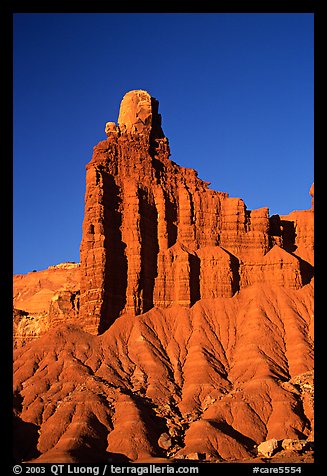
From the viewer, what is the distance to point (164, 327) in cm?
11544

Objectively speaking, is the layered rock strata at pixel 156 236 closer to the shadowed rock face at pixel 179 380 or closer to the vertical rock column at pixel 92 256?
the vertical rock column at pixel 92 256

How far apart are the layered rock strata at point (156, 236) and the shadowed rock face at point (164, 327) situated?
22 cm

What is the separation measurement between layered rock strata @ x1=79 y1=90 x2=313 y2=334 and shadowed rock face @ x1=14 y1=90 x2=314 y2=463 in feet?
0.72

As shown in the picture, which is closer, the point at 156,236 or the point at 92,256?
the point at 92,256

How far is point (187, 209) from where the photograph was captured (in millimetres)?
125875

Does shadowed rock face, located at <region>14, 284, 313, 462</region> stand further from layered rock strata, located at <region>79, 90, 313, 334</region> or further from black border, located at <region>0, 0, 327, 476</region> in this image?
black border, located at <region>0, 0, 327, 476</region>

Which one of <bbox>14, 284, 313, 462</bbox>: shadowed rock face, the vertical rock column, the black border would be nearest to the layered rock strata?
the vertical rock column

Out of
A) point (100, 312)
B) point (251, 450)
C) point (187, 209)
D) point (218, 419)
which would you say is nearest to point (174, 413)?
point (218, 419)

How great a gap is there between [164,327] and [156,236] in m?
15.4

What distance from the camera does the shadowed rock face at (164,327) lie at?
89.1m
